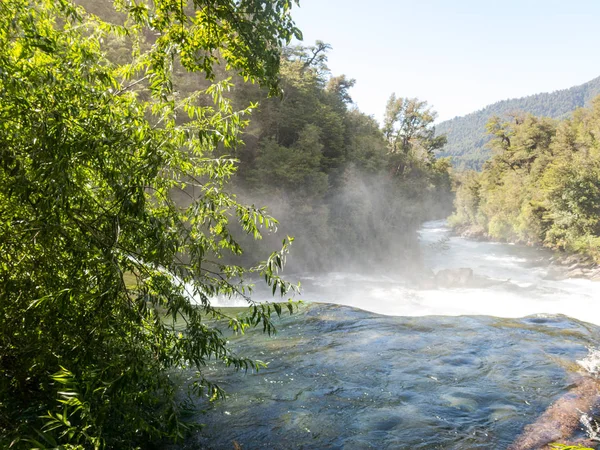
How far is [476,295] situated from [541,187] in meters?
21.3

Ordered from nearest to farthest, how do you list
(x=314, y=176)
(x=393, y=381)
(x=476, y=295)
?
(x=393, y=381)
(x=476, y=295)
(x=314, y=176)

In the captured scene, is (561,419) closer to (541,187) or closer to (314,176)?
(314,176)

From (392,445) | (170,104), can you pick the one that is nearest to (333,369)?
(392,445)

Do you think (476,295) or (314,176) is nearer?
(476,295)

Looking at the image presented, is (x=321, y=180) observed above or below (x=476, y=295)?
above

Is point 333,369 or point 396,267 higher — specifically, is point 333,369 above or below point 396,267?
above

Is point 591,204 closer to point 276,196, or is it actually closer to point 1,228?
point 276,196

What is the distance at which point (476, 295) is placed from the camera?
67.7 feet

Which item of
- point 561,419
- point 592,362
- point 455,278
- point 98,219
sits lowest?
point 455,278

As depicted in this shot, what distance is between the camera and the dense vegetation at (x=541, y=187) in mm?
29688

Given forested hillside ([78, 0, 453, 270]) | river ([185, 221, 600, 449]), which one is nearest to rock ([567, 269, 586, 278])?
forested hillside ([78, 0, 453, 270])

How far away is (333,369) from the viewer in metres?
6.90

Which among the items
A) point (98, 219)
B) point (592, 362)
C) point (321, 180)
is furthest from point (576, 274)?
point (98, 219)

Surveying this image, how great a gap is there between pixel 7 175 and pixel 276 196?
22.3 meters
